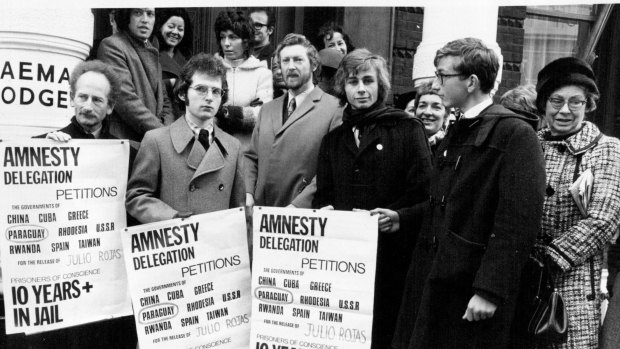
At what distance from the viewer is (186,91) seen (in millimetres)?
4051

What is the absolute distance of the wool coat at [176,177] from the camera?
3895 millimetres

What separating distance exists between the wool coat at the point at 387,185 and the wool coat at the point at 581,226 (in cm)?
72

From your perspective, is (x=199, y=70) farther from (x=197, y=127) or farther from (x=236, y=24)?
(x=236, y=24)

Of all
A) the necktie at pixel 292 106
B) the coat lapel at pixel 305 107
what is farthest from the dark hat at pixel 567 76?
the necktie at pixel 292 106

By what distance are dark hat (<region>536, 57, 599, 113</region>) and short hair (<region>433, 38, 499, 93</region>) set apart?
40 centimetres

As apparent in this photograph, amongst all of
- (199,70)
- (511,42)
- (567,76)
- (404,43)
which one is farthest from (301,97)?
(511,42)

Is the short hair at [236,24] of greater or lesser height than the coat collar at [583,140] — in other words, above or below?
above

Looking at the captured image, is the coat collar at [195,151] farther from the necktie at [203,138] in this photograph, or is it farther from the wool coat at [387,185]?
the wool coat at [387,185]

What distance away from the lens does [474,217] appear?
10.7ft

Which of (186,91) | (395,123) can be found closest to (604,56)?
(395,123)

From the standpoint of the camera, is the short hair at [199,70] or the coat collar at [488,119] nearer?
the coat collar at [488,119]

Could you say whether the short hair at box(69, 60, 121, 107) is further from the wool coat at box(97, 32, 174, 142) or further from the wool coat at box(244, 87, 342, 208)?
the wool coat at box(244, 87, 342, 208)

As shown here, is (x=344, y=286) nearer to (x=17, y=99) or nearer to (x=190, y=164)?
(x=190, y=164)

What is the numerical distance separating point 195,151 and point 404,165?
3.71ft
